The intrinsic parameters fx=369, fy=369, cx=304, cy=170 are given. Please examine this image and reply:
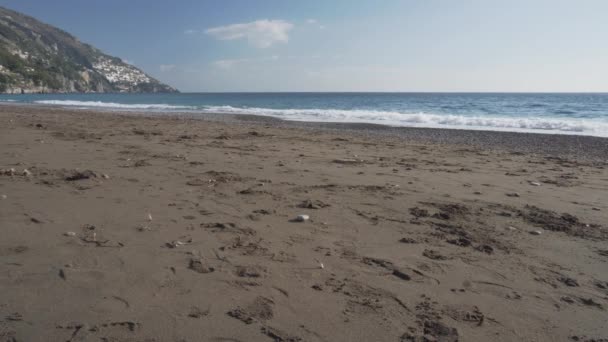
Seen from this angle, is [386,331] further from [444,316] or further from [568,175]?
[568,175]

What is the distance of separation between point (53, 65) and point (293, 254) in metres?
154

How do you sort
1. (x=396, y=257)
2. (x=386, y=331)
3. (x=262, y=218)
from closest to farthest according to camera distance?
(x=386, y=331) → (x=396, y=257) → (x=262, y=218)

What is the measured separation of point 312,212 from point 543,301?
243cm

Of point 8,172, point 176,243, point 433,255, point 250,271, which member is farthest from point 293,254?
point 8,172

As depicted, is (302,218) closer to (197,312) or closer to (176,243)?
(176,243)

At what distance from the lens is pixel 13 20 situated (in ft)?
463

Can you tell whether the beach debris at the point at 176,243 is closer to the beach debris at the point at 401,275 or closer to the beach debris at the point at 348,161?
the beach debris at the point at 401,275

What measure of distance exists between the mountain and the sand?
4293 inches

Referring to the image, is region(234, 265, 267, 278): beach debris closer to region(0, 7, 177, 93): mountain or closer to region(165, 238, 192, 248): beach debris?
region(165, 238, 192, 248): beach debris

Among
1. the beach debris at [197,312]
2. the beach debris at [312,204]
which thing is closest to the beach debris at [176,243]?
the beach debris at [197,312]

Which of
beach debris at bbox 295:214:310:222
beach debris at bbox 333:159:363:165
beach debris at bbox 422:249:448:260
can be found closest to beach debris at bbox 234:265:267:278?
beach debris at bbox 295:214:310:222

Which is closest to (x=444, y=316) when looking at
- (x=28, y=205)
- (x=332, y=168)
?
(x=28, y=205)

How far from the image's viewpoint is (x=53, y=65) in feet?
413

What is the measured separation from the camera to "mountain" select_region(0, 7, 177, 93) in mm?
97000
